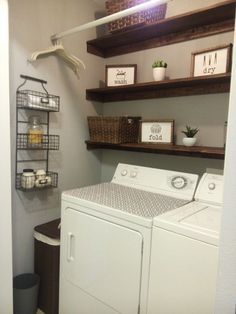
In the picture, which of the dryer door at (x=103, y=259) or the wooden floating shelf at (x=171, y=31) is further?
the wooden floating shelf at (x=171, y=31)

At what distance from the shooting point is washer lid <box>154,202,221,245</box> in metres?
1.11

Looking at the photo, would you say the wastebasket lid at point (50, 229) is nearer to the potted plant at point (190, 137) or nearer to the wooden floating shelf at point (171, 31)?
the potted plant at point (190, 137)

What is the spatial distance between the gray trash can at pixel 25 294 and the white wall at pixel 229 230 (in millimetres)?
1602

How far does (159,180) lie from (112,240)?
0.61 metres

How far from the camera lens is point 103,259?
4.80 ft

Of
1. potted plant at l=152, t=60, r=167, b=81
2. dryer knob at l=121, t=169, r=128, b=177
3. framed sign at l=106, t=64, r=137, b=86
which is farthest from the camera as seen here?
framed sign at l=106, t=64, r=137, b=86

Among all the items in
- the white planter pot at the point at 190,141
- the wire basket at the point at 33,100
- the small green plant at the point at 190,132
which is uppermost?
the wire basket at the point at 33,100

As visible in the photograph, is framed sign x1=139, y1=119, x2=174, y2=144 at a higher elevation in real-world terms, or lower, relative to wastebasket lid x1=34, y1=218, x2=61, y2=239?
higher

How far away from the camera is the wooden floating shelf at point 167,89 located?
171 centimetres

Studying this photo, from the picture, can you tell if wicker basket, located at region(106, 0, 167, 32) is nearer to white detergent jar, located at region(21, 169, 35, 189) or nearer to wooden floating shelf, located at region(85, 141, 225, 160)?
wooden floating shelf, located at region(85, 141, 225, 160)

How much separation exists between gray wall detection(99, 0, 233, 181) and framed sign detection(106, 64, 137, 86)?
0.10 meters

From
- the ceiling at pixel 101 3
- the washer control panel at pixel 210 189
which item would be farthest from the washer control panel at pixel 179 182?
the ceiling at pixel 101 3

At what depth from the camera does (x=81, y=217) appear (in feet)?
5.16

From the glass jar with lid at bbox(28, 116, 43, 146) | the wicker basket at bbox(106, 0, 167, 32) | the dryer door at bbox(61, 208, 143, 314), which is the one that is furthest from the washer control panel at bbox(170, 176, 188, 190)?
the wicker basket at bbox(106, 0, 167, 32)
